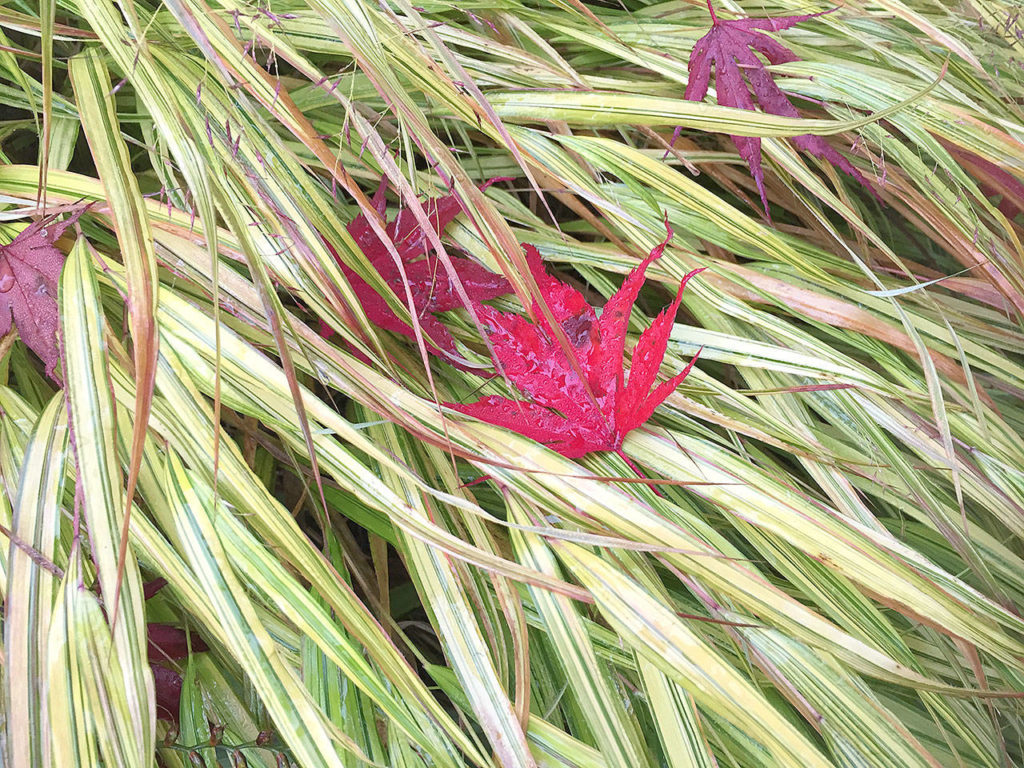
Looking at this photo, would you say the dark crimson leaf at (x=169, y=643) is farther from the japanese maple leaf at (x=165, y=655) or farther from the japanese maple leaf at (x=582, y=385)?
the japanese maple leaf at (x=582, y=385)

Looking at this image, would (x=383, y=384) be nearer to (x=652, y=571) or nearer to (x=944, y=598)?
(x=652, y=571)

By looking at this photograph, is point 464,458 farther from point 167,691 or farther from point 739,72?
point 739,72

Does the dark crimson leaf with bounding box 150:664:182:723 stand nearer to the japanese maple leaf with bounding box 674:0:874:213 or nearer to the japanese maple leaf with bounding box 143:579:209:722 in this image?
the japanese maple leaf with bounding box 143:579:209:722

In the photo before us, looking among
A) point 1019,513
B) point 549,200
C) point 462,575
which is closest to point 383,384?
point 462,575

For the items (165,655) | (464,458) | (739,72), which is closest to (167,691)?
(165,655)

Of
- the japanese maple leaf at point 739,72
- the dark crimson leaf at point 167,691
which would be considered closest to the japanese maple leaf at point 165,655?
the dark crimson leaf at point 167,691
